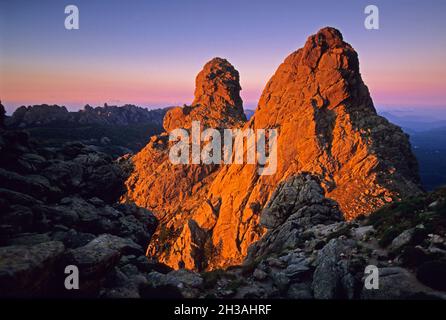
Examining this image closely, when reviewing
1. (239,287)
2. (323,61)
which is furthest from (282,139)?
(239,287)

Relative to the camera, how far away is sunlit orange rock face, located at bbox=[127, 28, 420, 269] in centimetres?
5588

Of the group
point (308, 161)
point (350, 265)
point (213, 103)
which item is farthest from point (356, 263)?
point (213, 103)

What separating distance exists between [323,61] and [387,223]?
61029 mm

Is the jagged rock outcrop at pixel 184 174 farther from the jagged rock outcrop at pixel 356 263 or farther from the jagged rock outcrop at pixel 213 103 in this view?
the jagged rock outcrop at pixel 356 263

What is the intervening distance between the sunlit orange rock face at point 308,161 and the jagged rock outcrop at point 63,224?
3269 cm

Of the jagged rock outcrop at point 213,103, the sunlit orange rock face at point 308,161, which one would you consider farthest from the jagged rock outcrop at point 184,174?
the sunlit orange rock face at point 308,161

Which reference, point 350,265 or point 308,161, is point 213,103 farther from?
point 350,265

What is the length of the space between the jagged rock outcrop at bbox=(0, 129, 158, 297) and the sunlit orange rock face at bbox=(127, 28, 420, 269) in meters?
32.7

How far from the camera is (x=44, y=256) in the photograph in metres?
15.1

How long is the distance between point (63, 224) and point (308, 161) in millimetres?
53627

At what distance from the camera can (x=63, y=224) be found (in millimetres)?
26203

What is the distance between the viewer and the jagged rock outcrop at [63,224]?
50.0 feet

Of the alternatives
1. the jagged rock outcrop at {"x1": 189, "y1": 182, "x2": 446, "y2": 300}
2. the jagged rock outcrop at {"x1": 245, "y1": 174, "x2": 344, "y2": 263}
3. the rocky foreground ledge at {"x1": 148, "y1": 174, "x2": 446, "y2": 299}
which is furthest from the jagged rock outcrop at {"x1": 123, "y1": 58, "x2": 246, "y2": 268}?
the rocky foreground ledge at {"x1": 148, "y1": 174, "x2": 446, "y2": 299}

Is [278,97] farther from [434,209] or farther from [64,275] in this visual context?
[64,275]
